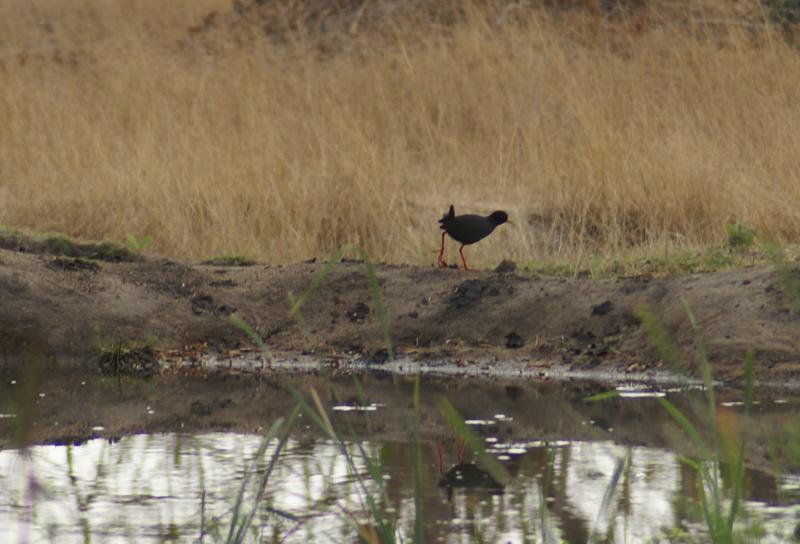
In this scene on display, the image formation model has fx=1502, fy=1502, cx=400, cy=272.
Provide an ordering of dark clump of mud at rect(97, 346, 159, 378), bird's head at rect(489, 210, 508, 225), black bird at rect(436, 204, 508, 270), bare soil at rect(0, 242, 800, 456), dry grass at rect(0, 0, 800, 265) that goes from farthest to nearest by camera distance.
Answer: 1. dry grass at rect(0, 0, 800, 265)
2. bird's head at rect(489, 210, 508, 225)
3. black bird at rect(436, 204, 508, 270)
4. dark clump of mud at rect(97, 346, 159, 378)
5. bare soil at rect(0, 242, 800, 456)

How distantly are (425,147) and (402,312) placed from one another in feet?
14.2

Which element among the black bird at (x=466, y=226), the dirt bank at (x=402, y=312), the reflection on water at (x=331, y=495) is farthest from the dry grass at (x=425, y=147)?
the reflection on water at (x=331, y=495)

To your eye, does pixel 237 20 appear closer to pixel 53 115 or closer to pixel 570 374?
pixel 53 115

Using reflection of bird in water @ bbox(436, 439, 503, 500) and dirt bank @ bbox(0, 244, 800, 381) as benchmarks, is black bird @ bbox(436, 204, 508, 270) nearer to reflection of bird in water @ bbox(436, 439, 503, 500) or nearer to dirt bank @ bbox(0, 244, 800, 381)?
dirt bank @ bbox(0, 244, 800, 381)

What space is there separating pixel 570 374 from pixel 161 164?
498cm

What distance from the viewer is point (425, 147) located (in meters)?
12.1

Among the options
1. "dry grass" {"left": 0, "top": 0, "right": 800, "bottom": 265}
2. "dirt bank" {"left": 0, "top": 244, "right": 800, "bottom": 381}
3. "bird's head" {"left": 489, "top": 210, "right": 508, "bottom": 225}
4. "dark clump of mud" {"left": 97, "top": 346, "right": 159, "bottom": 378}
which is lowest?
"dark clump of mud" {"left": 97, "top": 346, "right": 159, "bottom": 378}

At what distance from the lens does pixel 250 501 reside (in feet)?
14.6

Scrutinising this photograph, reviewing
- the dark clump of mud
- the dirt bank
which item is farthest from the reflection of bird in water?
the dark clump of mud

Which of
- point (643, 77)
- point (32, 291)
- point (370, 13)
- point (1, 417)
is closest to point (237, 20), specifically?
point (370, 13)

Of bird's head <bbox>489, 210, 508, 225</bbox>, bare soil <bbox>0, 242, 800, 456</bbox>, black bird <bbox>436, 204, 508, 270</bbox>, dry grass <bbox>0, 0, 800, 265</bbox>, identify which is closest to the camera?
bare soil <bbox>0, 242, 800, 456</bbox>

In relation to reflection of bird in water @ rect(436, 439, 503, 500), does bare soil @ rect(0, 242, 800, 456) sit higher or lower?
higher

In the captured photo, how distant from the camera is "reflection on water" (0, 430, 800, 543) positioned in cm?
399

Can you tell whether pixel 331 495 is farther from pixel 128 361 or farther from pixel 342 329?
pixel 342 329
